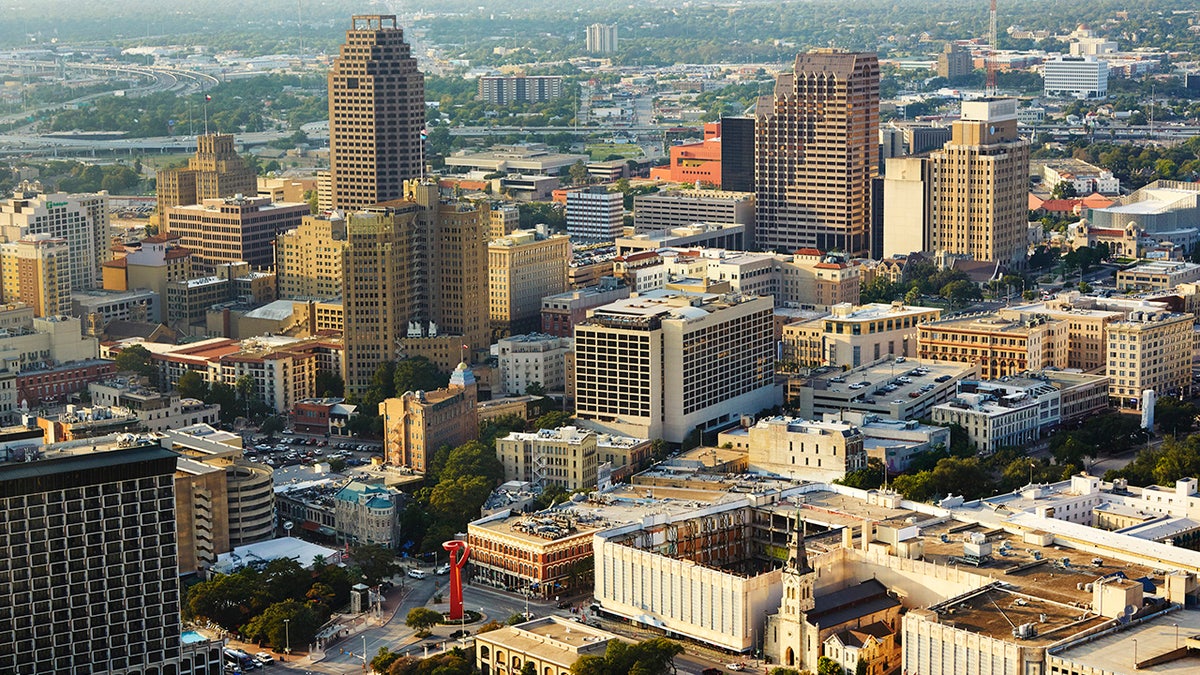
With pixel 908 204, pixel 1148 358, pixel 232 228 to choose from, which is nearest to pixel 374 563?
pixel 1148 358

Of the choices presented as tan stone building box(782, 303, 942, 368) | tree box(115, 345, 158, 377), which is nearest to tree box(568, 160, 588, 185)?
tan stone building box(782, 303, 942, 368)

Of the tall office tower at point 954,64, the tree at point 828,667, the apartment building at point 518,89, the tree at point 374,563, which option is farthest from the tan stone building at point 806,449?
the tall office tower at point 954,64

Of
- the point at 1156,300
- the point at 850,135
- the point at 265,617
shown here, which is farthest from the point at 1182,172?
the point at 265,617

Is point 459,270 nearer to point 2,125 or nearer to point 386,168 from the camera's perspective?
point 386,168

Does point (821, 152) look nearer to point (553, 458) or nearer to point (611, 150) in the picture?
point (553, 458)

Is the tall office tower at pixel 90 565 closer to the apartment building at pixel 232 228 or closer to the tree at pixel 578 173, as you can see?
the apartment building at pixel 232 228
